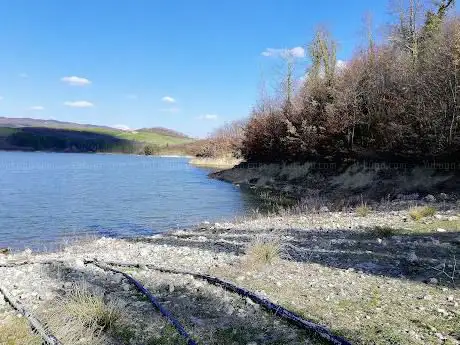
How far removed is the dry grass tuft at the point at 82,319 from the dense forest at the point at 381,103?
2334 cm

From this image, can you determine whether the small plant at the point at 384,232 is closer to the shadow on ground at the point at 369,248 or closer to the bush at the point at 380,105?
the shadow on ground at the point at 369,248

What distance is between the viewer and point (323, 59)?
160ft

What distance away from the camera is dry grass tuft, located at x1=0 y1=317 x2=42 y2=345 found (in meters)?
5.36

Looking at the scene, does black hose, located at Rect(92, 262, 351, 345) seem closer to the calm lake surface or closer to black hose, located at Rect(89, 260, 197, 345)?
black hose, located at Rect(89, 260, 197, 345)

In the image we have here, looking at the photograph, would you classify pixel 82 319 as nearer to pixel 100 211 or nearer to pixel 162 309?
pixel 162 309

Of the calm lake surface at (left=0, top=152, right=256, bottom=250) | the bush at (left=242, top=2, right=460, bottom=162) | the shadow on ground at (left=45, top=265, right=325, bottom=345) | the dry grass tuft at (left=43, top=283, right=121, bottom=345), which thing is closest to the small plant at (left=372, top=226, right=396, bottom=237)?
the shadow on ground at (left=45, top=265, right=325, bottom=345)

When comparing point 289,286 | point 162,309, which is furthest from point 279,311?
point 162,309

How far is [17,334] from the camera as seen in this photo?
555 centimetres

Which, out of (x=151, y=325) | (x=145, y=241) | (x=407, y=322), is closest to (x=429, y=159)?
(x=145, y=241)

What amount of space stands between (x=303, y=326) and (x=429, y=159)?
23.9 meters

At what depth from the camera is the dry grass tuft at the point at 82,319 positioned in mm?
5879

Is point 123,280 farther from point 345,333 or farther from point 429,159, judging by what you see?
point 429,159

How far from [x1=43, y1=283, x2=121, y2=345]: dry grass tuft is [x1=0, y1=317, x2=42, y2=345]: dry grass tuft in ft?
0.95

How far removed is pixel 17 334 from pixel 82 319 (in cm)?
94
